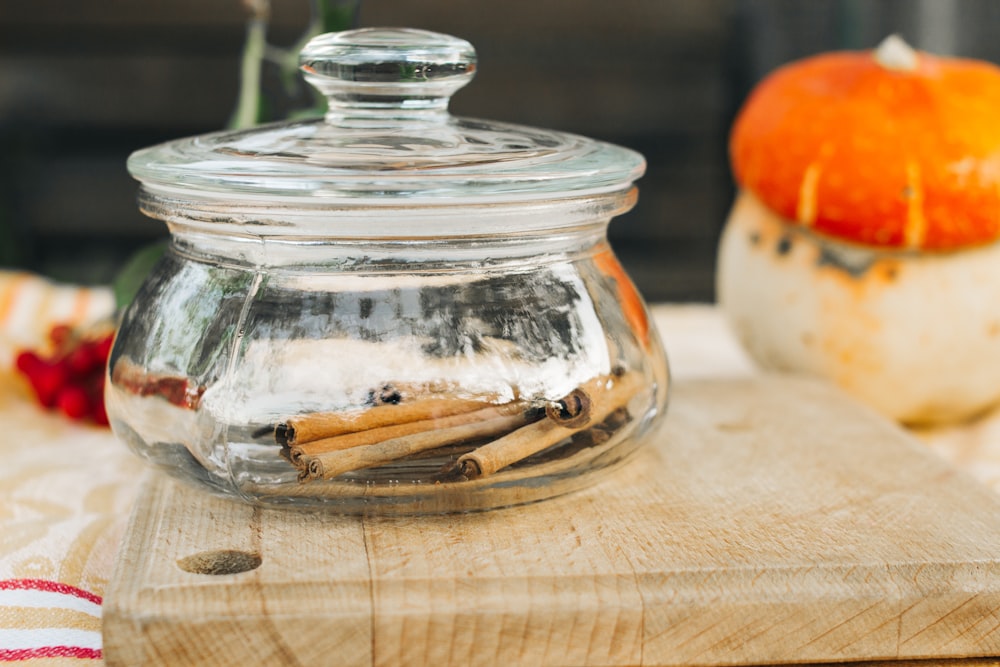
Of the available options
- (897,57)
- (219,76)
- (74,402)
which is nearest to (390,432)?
(74,402)

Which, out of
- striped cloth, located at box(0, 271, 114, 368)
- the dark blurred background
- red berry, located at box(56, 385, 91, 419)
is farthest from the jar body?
the dark blurred background

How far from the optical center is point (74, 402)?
0.96 meters

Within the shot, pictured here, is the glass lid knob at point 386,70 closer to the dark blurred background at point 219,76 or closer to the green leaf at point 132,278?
the green leaf at point 132,278

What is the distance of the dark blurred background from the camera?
7.83 ft

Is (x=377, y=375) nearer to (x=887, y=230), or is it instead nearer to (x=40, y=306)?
(x=887, y=230)

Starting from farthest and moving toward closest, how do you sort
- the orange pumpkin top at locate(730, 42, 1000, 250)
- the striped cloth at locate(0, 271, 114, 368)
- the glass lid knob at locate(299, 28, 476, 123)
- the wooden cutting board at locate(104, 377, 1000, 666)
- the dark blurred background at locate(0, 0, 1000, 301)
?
the dark blurred background at locate(0, 0, 1000, 301)
the striped cloth at locate(0, 271, 114, 368)
the orange pumpkin top at locate(730, 42, 1000, 250)
the glass lid knob at locate(299, 28, 476, 123)
the wooden cutting board at locate(104, 377, 1000, 666)

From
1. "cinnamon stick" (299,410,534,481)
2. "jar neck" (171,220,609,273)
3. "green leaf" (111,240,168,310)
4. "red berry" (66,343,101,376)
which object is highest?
"jar neck" (171,220,609,273)

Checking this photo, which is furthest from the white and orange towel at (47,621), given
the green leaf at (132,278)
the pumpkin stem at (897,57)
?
the pumpkin stem at (897,57)

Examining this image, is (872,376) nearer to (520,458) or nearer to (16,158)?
(520,458)

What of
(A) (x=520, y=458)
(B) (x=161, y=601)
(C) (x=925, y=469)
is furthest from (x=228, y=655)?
(C) (x=925, y=469)

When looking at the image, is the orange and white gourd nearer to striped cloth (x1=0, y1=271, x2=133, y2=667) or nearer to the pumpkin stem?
the pumpkin stem

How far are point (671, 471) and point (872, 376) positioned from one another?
370 millimetres

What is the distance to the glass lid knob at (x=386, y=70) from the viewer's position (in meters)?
0.61

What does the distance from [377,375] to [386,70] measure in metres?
0.17
